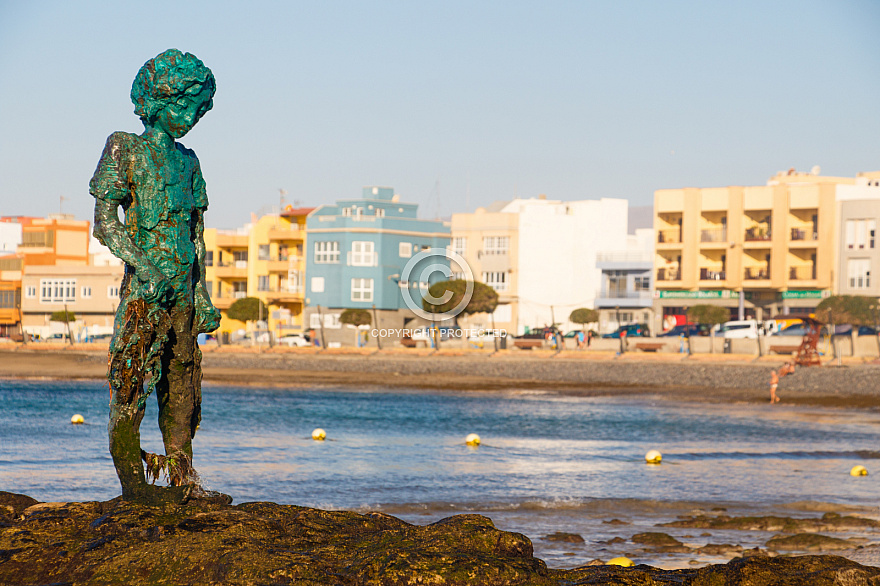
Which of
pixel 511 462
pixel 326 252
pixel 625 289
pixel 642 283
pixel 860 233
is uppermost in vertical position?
pixel 860 233

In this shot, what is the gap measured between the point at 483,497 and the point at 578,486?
6.43ft

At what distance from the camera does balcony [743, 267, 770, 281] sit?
240ft

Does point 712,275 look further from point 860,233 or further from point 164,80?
point 164,80

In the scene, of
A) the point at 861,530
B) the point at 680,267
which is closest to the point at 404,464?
the point at 861,530

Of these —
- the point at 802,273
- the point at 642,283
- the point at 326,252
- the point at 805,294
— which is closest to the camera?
the point at 805,294

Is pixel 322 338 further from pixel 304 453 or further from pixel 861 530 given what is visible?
pixel 861 530

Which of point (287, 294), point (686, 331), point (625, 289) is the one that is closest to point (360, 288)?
point (287, 294)

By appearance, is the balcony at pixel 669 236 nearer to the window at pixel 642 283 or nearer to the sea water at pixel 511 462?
the window at pixel 642 283

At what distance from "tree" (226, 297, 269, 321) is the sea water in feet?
139

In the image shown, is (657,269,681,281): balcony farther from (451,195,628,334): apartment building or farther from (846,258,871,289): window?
(846,258,871,289): window

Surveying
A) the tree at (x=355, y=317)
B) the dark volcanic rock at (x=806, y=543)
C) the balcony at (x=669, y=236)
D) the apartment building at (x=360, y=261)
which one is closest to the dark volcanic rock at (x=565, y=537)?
the dark volcanic rock at (x=806, y=543)

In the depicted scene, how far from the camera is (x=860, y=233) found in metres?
70.1

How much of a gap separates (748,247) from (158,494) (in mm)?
72721

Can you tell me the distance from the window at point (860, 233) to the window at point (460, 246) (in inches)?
1249
